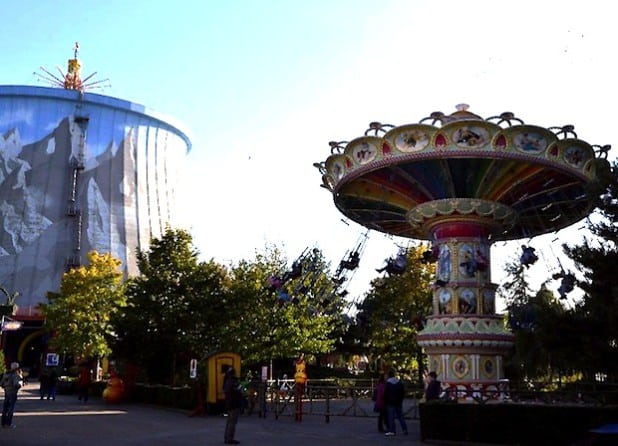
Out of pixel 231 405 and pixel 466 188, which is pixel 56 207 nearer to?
pixel 466 188

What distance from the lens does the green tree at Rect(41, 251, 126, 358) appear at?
136 feet

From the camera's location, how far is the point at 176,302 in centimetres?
2888

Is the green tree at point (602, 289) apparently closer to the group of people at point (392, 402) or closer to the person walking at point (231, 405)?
the group of people at point (392, 402)

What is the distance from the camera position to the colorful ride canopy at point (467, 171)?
2084 cm

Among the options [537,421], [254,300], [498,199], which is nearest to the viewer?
[537,421]

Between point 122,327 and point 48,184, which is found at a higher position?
point 48,184

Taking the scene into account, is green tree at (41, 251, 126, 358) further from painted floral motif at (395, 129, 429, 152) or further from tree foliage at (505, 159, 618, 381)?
tree foliage at (505, 159, 618, 381)

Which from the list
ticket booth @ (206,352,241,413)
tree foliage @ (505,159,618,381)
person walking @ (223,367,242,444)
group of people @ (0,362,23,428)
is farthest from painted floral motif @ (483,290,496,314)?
group of people @ (0,362,23,428)

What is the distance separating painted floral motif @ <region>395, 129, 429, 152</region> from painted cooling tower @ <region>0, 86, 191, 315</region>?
4543cm

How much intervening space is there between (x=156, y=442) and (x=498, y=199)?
14037mm

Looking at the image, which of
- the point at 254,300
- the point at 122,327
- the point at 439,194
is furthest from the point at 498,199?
the point at 122,327

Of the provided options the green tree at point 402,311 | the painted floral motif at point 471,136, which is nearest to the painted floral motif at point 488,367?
the painted floral motif at point 471,136

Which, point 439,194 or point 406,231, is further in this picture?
point 406,231

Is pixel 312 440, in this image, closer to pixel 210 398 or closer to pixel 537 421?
pixel 537 421
